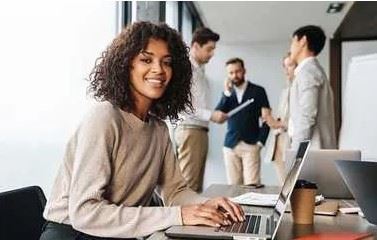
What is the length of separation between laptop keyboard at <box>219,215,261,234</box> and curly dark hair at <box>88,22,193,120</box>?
0.45 metres

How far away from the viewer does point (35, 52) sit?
1.99 m

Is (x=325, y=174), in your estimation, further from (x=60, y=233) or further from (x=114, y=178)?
(x=60, y=233)

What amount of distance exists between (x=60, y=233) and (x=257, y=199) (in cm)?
65

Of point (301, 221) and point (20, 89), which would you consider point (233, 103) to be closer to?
point (20, 89)

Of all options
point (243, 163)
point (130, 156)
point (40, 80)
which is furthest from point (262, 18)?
point (130, 156)

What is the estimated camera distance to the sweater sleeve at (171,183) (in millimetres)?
1584

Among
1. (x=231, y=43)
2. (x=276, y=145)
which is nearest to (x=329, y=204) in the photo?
(x=276, y=145)

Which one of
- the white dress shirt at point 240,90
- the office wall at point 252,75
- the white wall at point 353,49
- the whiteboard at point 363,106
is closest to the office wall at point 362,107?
the whiteboard at point 363,106

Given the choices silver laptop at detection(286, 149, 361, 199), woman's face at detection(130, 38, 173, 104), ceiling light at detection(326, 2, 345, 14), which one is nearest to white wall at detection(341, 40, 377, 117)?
ceiling light at detection(326, 2, 345, 14)

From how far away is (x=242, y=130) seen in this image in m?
4.54

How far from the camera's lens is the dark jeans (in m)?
1.28

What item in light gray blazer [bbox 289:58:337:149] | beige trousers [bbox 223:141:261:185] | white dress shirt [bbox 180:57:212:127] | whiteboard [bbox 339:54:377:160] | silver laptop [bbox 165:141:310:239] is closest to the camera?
silver laptop [bbox 165:141:310:239]

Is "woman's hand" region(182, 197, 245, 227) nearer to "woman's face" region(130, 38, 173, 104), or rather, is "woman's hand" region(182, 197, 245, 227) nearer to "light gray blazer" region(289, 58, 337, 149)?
"woman's face" region(130, 38, 173, 104)

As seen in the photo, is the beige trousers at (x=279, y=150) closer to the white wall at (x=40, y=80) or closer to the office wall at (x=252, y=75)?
the white wall at (x=40, y=80)
